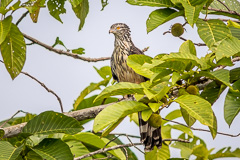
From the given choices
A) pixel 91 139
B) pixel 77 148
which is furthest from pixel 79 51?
pixel 77 148

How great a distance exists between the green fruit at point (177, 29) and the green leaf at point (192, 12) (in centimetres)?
39

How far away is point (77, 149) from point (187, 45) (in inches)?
48.5

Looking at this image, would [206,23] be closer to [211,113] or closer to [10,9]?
[211,113]

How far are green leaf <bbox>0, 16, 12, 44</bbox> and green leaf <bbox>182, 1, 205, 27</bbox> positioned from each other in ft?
4.17

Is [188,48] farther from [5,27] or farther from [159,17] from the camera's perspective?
[5,27]

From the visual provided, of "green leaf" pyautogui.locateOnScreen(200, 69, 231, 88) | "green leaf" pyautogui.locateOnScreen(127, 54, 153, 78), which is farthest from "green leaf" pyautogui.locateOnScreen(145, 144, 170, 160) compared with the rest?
"green leaf" pyautogui.locateOnScreen(200, 69, 231, 88)

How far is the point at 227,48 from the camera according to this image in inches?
101

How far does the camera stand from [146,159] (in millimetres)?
3529

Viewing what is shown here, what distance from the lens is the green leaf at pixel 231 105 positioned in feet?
8.89

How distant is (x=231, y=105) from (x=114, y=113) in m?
0.70

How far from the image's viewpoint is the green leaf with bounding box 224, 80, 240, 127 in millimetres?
2709

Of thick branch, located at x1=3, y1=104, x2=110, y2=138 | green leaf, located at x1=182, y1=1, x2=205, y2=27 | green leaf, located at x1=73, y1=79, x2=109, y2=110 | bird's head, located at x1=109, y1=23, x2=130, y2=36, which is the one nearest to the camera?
green leaf, located at x1=182, y1=1, x2=205, y2=27

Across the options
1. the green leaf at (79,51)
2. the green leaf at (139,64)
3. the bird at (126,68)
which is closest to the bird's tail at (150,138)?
the bird at (126,68)

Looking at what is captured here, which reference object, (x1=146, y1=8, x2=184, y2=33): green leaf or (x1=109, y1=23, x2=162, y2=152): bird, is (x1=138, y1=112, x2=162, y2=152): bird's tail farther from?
(x1=146, y1=8, x2=184, y2=33): green leaf
